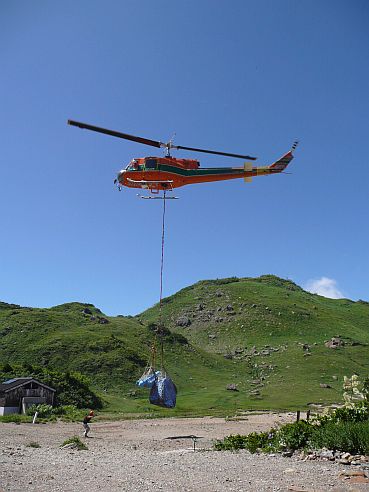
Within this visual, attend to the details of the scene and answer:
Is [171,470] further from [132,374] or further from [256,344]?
[256,344]

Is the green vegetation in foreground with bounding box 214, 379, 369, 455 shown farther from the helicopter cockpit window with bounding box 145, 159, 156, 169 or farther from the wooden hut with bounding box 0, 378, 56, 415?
the wooden hut with bounding box 0, 378, 56, 415

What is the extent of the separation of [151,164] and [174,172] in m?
1.28

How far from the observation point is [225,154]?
24.1 m

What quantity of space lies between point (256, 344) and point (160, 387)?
7367cm

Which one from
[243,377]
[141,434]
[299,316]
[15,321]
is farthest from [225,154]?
[299,316]

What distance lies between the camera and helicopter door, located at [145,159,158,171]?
24.9 meters

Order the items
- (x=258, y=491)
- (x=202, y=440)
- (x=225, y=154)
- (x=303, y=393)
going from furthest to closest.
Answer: (x=303, y=393) < (x=202, y=440) < (x=225, y=154) < (x=258, y=491)

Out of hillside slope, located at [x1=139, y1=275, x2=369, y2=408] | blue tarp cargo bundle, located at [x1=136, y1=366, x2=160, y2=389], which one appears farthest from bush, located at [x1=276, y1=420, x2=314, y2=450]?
hillside slope, located at [x1=139, y1=275, x2=369, y2=408]

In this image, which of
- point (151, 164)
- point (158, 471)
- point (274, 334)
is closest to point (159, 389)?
point (158, 471)

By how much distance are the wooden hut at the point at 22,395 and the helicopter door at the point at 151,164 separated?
28758mm

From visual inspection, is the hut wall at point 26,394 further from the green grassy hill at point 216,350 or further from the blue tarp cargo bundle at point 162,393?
the blue tarp cargo bundle at point 162,393

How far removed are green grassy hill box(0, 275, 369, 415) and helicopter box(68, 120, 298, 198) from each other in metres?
30.0

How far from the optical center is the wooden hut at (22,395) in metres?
43.8

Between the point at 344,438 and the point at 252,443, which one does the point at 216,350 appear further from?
the point at 344,438
